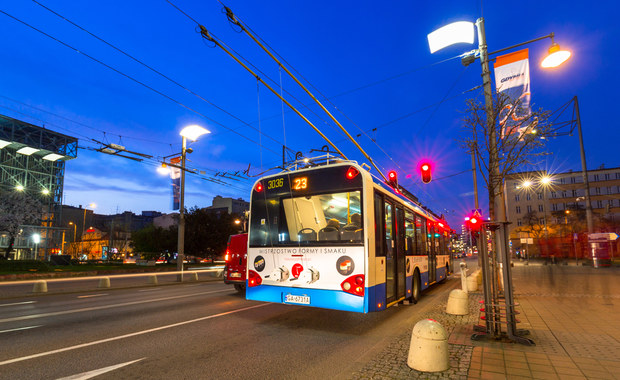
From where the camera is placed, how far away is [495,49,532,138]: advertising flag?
7.93 m

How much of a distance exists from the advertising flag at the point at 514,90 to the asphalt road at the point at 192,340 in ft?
17.1

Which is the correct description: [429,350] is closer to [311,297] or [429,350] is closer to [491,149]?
[311,297]

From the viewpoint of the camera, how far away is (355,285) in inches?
252

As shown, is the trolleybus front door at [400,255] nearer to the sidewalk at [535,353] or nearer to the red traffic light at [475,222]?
the sidewalk at [535,353]

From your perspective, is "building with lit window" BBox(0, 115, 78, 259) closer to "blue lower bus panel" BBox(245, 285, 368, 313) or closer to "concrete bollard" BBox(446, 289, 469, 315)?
"blue lower bus panel" BBox(245, 285, 368, 313)

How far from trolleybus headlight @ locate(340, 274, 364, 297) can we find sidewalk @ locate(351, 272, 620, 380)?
107cm

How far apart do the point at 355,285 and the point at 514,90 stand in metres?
6.72

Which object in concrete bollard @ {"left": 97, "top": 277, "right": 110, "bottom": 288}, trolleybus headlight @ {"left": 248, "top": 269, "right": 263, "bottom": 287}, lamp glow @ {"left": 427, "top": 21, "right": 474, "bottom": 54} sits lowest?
concrete bollard @ {"left": 97, "top": 277, "right": 110, "bottom": 288}

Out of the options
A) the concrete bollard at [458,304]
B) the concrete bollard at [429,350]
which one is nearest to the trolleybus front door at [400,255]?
the concrete bollard at [458,304]

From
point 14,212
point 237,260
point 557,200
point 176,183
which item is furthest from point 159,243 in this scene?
point 557,200

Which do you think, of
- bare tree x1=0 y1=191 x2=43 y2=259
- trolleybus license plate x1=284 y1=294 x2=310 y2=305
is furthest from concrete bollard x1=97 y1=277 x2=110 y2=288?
bare tree x1=0 y1=191 x2=43 y2=259

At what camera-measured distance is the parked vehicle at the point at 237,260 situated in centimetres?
1303

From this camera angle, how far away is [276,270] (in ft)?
24.0

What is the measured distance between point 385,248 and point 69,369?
5790mm
